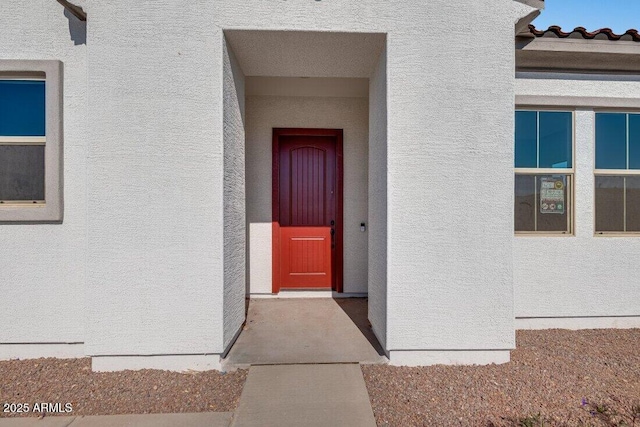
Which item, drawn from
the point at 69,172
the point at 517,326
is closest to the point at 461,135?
the point at 517,326

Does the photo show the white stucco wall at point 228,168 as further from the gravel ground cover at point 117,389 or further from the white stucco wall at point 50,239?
the white stucco wall at point 50,239

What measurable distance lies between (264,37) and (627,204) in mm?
5107

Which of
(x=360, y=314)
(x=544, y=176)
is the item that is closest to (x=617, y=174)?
(x=544, y=176)

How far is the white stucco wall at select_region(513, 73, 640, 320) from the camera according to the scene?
13.0ft

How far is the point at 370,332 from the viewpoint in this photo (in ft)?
12.0

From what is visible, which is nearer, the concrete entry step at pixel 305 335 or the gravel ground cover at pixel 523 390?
the gravel ground cover at pixel 523 390

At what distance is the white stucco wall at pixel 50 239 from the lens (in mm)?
3217

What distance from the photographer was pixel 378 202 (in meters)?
3.37

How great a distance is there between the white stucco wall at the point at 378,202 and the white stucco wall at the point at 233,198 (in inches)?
61.1

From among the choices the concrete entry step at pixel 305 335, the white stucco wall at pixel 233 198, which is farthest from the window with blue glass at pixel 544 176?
the white stucco wall at pixel 233 198

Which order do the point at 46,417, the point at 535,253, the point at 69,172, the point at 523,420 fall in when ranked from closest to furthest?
the point at 523,420 < the point at 46,417 < the point at 69,172 < the point at 535,253

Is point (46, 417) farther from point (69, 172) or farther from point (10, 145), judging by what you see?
point (10, 145)

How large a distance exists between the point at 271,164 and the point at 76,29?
271 centimetres

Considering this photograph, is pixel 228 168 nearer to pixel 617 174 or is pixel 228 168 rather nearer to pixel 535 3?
pixel 535 3
